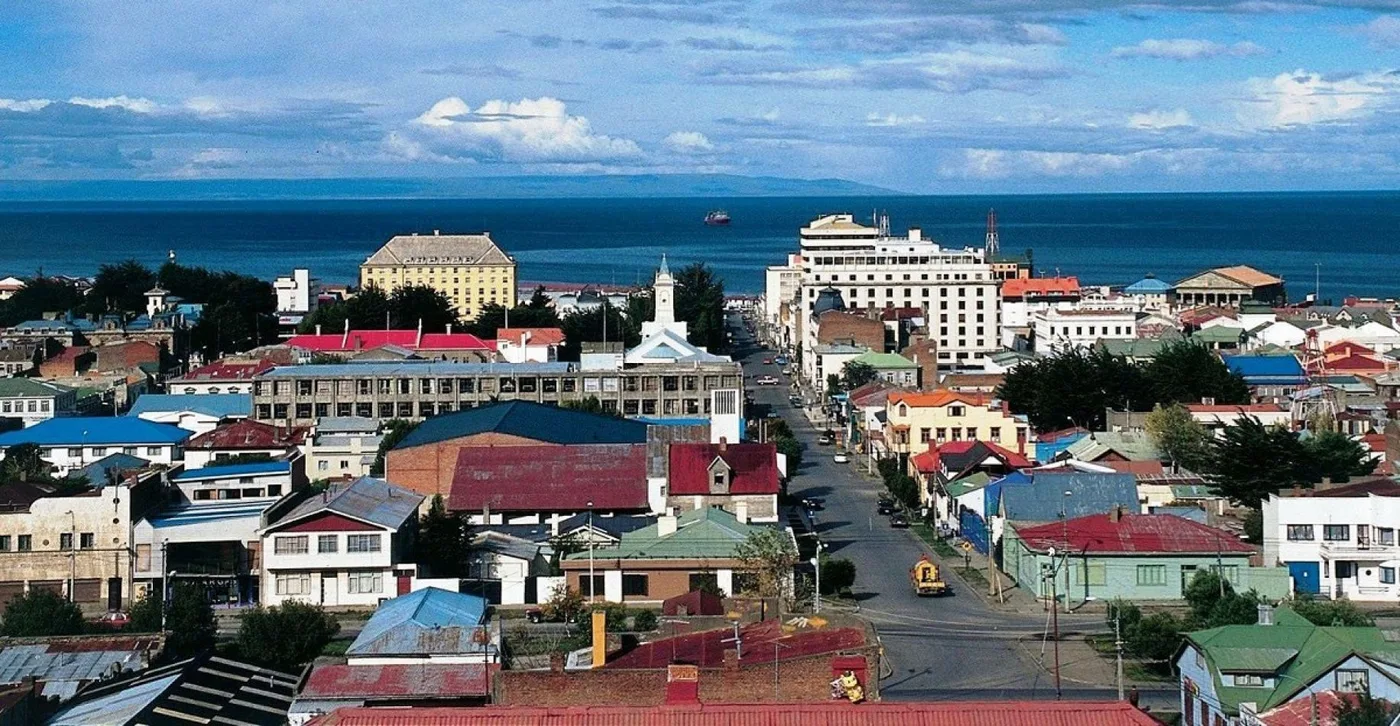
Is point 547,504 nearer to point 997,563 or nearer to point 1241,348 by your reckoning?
point 997,563

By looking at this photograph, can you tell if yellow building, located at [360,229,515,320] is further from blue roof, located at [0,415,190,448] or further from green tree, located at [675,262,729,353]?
→ blue roof, located at [0,415,190,448]

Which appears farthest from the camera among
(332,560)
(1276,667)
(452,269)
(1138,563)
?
(452,269)

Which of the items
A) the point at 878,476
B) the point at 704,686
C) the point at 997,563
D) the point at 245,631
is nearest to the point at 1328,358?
the point at 878,476

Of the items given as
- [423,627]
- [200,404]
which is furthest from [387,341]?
[423,627]

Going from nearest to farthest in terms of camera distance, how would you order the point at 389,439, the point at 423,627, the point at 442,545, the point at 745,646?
the point at 745,646 → the point at 423,627 → the point at 442,545 → the point at 389,439

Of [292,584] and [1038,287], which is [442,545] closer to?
[292,584]

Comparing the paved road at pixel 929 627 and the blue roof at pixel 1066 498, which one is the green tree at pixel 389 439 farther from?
the blue roof at pixel 1066 498
